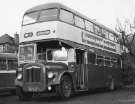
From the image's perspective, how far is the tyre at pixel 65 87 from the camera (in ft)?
40.7

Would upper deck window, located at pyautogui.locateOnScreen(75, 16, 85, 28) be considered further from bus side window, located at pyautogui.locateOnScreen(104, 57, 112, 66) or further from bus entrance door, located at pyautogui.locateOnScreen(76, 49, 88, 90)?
bus side window, located at pyautogui.locateOnScreen(104, 57, 112, 66)

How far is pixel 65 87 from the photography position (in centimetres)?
1291

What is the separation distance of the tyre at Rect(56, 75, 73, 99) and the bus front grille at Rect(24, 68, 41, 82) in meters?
1.02

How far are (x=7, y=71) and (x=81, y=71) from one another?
14.2 ft

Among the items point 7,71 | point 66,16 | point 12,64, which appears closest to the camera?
point 66,16

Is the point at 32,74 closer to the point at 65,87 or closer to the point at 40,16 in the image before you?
the point at 65,87

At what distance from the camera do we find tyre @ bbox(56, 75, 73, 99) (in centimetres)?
1242

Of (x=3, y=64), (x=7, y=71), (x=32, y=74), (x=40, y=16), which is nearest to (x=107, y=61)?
(x=7, y=71)

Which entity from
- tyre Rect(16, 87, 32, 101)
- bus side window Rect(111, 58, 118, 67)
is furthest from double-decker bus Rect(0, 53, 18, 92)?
bus side window Rect(111, 58, 118, 67)

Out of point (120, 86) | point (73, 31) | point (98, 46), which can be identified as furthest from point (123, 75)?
point (73, 31)

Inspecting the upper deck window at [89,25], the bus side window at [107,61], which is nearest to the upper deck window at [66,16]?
the upper deck window at [89,25]

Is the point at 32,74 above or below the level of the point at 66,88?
above

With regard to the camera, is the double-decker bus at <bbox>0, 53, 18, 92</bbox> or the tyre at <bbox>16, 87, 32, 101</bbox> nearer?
the tyre at <bbox>16, 87, 32, 101</bbox>

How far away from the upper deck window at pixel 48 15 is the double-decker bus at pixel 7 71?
399 cm
